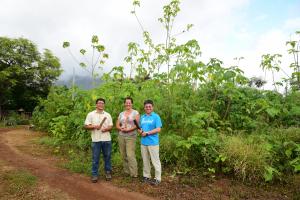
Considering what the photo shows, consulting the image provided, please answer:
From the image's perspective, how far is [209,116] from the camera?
6.53 metres

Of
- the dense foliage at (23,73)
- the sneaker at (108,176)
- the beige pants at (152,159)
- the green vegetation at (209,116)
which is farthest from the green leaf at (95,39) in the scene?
the dense foliage at (23,73)

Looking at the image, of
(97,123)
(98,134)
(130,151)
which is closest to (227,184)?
(130,151)

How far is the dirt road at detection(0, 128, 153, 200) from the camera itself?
4.87 meters

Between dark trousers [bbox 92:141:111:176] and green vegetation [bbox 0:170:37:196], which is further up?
dark trousers [bbox 92:141:111:176]

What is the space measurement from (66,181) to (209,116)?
3.41m

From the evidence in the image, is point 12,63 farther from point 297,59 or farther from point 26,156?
point 297,59

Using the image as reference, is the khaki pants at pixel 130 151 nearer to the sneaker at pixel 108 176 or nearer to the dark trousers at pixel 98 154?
the dark trousers at pixel 98 154

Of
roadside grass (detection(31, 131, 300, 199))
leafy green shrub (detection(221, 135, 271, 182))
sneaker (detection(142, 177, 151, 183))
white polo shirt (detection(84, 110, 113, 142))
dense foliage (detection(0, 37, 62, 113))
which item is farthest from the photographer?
dense foliage (detection(0, 37, 62, 113))

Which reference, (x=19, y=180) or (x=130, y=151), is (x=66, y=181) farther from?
(x=130, y=151)

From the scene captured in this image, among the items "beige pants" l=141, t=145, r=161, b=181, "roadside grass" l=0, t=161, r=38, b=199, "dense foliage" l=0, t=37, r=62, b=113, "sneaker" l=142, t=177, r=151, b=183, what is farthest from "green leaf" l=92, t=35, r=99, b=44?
"dense foliage" l=0, t=37, r=62, b=113

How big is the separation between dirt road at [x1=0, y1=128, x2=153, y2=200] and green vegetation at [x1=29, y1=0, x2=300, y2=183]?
518 mm

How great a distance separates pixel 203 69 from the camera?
6047 mm

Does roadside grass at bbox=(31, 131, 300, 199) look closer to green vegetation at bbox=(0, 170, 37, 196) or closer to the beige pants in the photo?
the beige pants

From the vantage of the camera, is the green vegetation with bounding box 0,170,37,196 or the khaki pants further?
the khaki pants
